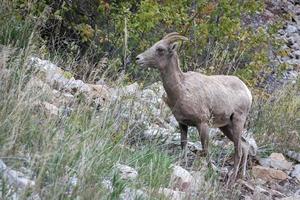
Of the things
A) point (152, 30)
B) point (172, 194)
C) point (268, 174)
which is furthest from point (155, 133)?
point (152, 30)

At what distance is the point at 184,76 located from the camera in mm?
7422

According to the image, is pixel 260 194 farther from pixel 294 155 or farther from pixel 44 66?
pixel 44 66

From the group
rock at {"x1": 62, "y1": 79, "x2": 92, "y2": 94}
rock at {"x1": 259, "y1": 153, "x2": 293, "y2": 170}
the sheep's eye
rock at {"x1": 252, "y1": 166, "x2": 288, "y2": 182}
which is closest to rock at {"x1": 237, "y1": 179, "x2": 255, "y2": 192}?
rock at {"x1": 252, "y1": 166, "x2": 288, "y2": 182}

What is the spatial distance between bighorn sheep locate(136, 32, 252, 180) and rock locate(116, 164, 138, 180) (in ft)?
6.31

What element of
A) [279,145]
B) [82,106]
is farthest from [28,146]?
[279,145]

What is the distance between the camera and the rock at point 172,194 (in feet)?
16.3

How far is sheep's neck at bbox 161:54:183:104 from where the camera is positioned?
7.22m

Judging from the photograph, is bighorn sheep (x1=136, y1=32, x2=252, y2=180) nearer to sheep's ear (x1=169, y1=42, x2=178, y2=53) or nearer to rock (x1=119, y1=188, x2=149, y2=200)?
sheep's ear (x1=169, y1=42, x2=178, y2=53)

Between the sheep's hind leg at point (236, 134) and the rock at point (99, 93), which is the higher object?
the rock at point (99, 93)

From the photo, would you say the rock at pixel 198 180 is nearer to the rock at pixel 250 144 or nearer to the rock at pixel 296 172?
the rock at pixel 250 144

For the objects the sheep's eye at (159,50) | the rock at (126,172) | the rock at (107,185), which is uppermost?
the sheep's eye at (159,50)

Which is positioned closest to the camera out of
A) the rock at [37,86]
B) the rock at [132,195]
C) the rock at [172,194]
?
the rock at [132,195]

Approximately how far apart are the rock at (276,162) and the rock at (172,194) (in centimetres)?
363

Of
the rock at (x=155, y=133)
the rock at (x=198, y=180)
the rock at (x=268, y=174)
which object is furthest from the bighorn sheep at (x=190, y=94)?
the rock at (x=198, y=180)
